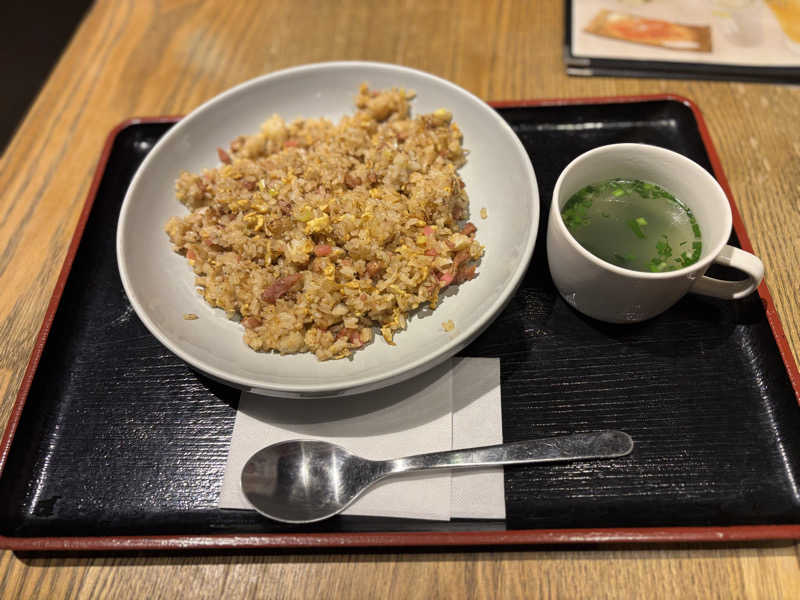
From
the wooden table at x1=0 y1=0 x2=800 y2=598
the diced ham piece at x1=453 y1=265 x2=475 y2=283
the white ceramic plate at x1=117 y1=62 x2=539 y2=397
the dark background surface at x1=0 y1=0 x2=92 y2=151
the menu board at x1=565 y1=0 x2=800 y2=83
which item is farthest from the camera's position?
the dark background surface at x1=0 y1=0 x2=92 y2=151

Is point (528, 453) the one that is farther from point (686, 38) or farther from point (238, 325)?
point (686, 38)

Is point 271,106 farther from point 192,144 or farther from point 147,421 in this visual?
point 147,421

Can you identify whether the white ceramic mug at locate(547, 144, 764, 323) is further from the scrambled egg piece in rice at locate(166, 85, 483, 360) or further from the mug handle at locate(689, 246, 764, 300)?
the scrambled egg piece in rice at locate(166, 85, 483, 360)

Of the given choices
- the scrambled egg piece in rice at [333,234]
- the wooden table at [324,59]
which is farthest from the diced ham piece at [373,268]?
the wooden table at [324,59]

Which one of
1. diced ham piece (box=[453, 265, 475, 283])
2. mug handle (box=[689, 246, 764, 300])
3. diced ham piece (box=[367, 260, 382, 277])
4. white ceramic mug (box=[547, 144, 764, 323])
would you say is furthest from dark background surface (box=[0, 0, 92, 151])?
mug handle (box=[689, 246, 764, 300])

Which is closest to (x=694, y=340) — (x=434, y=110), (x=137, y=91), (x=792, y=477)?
(x=792, y=477)

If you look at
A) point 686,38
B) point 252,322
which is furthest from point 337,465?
point 686,38
